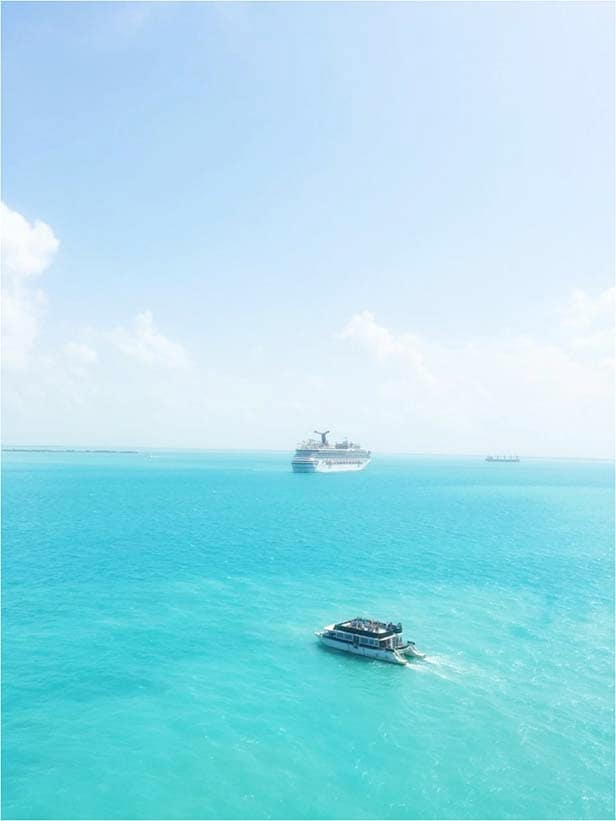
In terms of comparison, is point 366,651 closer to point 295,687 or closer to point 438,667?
point 438,667

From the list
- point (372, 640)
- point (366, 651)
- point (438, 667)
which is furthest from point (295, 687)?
point (438, 667)

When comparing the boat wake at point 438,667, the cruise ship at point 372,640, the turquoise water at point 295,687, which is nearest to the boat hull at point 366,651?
the cruise ship at point 372,640

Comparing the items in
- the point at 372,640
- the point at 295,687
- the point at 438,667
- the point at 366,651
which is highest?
the point at 372,640

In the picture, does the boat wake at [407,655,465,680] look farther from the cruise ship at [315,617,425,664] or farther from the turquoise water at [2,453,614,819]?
the cruise ship at [315,617,425,664]

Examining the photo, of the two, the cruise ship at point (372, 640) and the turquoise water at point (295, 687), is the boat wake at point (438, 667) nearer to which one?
the turquoise water at point (295, 687)

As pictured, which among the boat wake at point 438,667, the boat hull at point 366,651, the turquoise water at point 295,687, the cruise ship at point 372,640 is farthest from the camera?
the cruise ship at point 372,640

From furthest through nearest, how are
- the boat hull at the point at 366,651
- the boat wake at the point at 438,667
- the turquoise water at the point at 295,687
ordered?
the boat hull at the point at 366,651 < the boat wake at the point at 438,667 < the turquoise water at the point at 295,687

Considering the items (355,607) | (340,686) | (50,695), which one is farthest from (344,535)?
(50,695)
